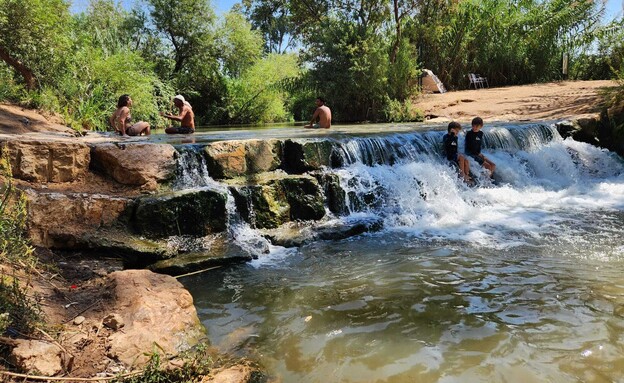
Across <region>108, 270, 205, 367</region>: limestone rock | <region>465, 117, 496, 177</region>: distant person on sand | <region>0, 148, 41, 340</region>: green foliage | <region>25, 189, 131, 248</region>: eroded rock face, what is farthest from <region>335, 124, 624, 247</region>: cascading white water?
<region>0, 148, 41, 340</region>: green foliage

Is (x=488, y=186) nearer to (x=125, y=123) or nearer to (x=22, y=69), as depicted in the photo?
(x=125, y=123)

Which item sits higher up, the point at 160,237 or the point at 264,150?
the point at 264,150

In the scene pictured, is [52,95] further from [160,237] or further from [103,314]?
[103,314]

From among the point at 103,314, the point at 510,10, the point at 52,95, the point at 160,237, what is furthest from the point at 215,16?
the point at 103,314

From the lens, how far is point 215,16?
20.9m

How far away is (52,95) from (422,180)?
391 inches

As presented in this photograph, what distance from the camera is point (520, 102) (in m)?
A: 15.9

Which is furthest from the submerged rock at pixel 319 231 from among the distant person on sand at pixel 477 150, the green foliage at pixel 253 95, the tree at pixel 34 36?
the green foliage at pixel 253 95

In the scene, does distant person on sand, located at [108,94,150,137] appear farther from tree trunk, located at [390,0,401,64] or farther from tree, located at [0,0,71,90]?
tree trunk, located at [390,0,401,64]

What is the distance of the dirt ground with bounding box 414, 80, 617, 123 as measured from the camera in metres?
13.6

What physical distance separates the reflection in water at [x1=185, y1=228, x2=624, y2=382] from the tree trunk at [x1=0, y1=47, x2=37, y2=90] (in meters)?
9.94

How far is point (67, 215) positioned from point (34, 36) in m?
8.36

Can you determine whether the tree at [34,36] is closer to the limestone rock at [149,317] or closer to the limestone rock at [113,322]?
the limestone rock at [149,317]

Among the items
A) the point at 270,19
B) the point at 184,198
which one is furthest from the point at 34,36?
the point at 270,19
